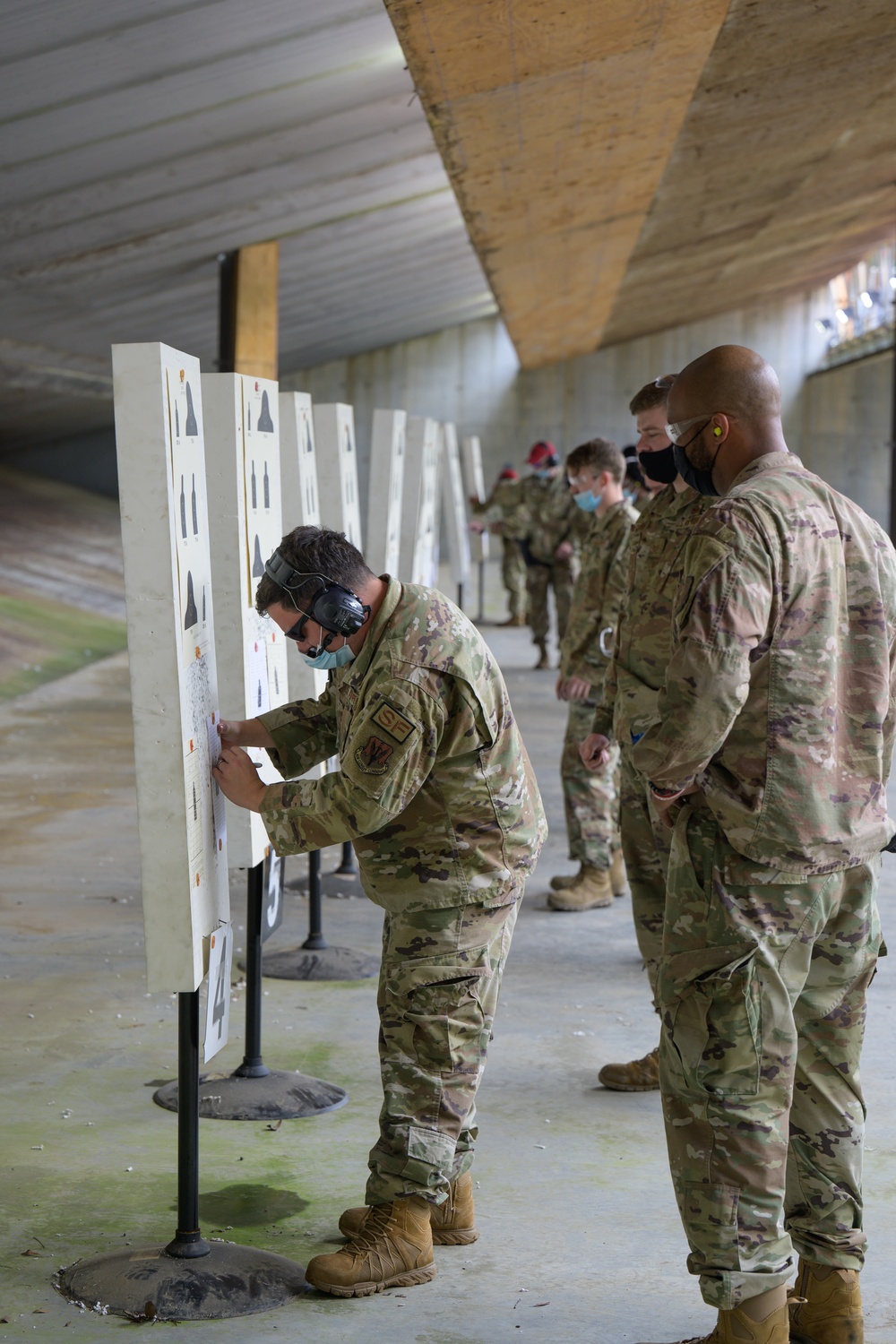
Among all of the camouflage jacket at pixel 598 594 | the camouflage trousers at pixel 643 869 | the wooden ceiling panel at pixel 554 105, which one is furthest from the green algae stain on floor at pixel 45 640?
the camouflage trousers at pixel 643 869

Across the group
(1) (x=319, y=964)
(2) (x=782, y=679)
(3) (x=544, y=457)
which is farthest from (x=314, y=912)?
(3) (x=544, y=457)

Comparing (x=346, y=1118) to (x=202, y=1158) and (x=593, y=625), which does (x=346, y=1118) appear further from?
(x=593, y=625)

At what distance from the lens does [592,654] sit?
5.82 meters

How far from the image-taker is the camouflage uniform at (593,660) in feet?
18.6

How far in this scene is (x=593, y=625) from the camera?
18.9 ft

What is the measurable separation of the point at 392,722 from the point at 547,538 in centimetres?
1045

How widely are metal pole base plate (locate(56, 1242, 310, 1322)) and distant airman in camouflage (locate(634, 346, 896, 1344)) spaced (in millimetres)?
934

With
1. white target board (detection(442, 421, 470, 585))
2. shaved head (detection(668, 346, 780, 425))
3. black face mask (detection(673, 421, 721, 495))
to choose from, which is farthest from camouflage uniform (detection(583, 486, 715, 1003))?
white target board (detection(442, 421, 470, 585))

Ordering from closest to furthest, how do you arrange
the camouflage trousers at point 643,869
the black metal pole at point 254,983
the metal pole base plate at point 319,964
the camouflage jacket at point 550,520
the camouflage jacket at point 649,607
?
the camouflage trousers at point 643,869 < the camouflage jacket at point 649,607 < the black metal pole at point 254,983 < the metal pole base plate at point 319,964 < the camouflage jacket at point 550,520

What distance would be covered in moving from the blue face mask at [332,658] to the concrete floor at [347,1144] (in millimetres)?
1324

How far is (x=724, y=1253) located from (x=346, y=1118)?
168 centimetres

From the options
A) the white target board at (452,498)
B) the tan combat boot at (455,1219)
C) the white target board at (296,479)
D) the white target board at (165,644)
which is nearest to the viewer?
the white target board at (165,644)

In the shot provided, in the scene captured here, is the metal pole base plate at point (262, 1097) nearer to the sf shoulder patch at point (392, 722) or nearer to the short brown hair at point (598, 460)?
the sf shoulder patch at point (392, 722)

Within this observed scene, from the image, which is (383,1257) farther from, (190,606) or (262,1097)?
(190,606)
